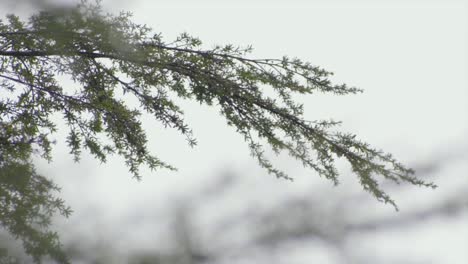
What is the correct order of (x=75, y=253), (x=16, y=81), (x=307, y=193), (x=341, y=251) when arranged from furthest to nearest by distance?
1. (x=16, y=81)
2. (x=75, y=253)
3. (x=307, y=193)
4. (x=341, y=251)

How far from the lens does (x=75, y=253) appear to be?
4.01 meters

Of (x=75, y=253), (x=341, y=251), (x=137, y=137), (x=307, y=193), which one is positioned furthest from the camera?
(x=137, y=137)

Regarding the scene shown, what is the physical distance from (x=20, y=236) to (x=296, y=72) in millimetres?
3185

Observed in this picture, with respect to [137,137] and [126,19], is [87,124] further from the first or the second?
[126,19]

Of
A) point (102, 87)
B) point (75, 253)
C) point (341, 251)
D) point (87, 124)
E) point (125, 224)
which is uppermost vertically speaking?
point (102, 87)

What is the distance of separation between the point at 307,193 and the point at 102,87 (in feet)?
9.76

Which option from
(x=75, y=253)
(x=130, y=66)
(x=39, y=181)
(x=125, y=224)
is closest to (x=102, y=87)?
(x=130, y=66)

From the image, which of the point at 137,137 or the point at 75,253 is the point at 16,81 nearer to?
the point at 137,137

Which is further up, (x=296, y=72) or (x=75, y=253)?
(x=296, y=72)

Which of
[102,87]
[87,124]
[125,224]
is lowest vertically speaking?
[125,224]

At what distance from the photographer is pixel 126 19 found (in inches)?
187

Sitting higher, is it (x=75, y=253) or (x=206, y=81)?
(x=206, y=81)

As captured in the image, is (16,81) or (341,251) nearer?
(341,251)

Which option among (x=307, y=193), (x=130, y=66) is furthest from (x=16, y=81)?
(x=307, y=193)
